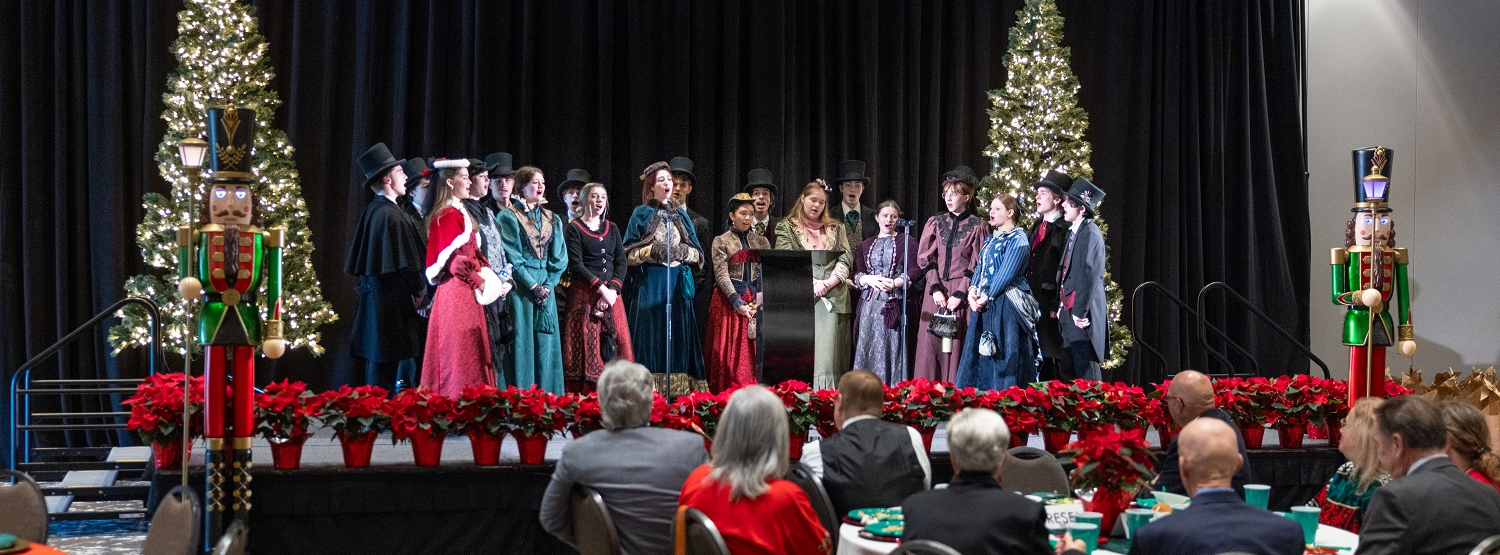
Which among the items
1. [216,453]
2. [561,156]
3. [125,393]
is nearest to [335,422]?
[216,453]

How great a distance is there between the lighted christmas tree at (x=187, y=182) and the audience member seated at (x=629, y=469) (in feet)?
16.2

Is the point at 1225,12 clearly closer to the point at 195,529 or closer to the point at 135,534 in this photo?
the point at 135,534

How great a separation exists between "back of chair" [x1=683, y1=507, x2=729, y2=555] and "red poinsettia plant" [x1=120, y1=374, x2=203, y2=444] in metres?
2.80

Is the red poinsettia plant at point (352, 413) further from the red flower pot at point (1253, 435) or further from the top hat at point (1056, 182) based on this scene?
the top hat at point (1056, 182)

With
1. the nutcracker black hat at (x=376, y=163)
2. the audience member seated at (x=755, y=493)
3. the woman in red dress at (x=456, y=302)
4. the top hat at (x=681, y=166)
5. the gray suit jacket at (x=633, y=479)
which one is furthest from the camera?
the top hat at (x=681, y=166)

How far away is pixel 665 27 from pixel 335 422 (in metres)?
5.10

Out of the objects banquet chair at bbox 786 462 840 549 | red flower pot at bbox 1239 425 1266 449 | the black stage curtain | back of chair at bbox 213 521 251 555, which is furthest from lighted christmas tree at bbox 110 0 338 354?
red flower pot at bbox 1239 425 1266 449

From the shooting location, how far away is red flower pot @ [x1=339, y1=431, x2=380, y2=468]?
18.4 ft

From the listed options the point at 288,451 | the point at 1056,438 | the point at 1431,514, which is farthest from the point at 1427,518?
the point at 288,451

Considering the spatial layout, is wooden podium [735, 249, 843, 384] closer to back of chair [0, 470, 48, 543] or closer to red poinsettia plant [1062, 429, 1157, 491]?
red poinsettia plant [1062, 429, 1157, 491]

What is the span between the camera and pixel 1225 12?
433 inches

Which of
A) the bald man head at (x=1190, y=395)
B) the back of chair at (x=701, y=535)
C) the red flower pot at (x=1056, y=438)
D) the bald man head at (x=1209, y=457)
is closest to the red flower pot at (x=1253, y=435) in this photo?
the red flower pot at (x=1056, y=438)

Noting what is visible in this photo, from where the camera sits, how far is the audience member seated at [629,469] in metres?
3.71

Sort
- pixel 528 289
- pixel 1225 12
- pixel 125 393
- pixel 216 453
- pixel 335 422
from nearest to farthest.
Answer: pixel 216 453
pixel 335 422
pixel 528 289
pixel 125 393
pixel 1225 12
